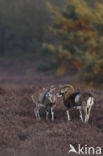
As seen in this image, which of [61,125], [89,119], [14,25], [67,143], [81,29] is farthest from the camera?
[14,25]

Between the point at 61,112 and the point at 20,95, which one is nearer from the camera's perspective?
the point at 61,112

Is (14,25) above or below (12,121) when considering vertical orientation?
above

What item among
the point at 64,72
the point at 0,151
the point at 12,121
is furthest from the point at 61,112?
the point at 64,72

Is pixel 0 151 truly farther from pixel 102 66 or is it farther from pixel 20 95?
pixel 102 66

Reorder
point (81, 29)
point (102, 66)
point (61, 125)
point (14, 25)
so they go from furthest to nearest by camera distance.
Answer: point (14, 25), point (81, 29), point (102, 66), point (61, 125)

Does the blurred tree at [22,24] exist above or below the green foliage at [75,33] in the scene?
above

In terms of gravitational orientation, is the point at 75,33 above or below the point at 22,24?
below

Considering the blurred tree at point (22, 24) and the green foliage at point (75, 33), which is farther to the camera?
the blurred tree at point (22, 24)

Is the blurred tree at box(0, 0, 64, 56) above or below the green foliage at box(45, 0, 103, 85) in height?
above

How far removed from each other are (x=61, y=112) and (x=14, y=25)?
59.3m

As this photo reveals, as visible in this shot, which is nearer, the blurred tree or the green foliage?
the green foliage

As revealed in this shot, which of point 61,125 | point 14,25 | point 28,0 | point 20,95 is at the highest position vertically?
point 28,0

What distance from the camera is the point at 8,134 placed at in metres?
11.8

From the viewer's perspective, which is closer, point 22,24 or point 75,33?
point 75,33
